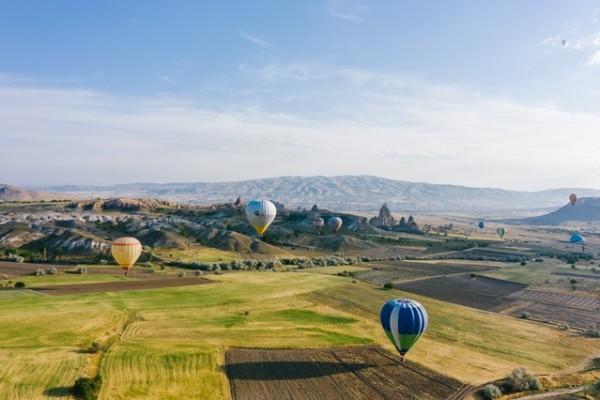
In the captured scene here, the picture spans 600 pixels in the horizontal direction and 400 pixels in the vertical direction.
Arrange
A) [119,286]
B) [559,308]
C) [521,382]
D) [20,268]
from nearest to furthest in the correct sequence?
[521,382] → [559,308] → [119,286] → [20,268]

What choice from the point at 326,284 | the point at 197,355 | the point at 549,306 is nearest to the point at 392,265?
the point at 326,284

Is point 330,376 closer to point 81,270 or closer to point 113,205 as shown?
point 81,270

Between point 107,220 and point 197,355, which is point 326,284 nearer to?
point 197,355

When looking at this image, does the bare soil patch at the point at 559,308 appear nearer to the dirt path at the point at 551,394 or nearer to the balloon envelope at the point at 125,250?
the dirt path at the point at 551,394

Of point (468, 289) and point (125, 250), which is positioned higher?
point (125, 250)

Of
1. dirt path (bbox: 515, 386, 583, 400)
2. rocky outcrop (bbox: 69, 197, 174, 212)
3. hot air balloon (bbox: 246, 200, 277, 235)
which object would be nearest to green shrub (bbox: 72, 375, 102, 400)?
dirt path (bbox: 515, 386, 583, 400)

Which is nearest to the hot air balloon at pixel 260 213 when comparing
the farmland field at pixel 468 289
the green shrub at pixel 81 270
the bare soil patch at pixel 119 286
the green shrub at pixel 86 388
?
the bare soil patch at pixel 119 286

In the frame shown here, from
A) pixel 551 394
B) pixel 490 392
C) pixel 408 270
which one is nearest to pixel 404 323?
pixel 490 392
